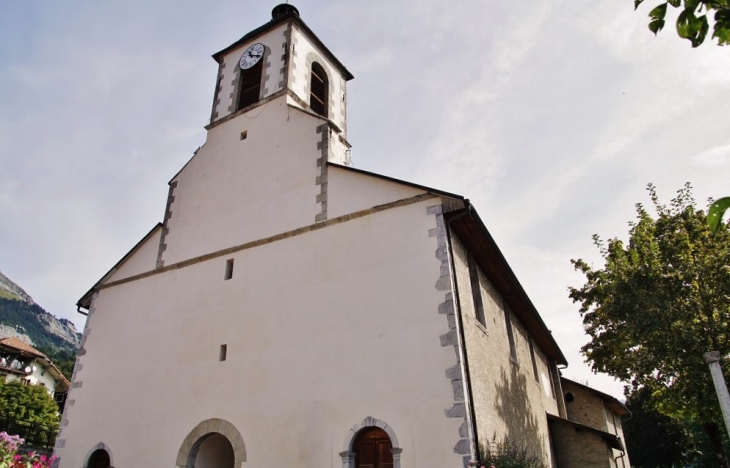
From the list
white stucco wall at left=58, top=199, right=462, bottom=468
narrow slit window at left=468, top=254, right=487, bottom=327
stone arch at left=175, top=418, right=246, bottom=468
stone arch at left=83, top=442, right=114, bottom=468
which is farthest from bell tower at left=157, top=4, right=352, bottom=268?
stone arch at left=83, top=442, right=114, bottom=468

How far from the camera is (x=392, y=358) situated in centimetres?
828

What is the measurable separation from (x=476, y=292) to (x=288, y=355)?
4043 mm

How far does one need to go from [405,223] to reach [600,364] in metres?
10.1

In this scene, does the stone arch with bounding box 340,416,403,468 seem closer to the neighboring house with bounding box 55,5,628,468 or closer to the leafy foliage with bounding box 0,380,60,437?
the neighboring house with bounding box 55,5,628,468

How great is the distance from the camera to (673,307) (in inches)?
486

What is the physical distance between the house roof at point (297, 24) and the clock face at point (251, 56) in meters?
0.44

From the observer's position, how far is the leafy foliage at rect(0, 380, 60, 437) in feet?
78.1

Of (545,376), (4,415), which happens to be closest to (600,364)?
(545,376)

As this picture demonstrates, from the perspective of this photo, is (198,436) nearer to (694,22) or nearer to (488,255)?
(488,255)

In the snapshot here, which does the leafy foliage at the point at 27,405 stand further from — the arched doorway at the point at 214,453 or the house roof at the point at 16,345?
the arched doorway at the point at 214,453

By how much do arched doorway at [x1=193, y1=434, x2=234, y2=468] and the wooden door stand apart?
11.7 ft

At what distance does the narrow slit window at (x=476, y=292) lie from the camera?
10102 mm

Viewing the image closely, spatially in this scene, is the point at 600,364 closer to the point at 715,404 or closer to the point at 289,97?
the point at 715,404

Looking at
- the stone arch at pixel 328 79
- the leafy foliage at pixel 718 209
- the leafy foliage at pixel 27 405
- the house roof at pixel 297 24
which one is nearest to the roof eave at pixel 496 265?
the stone arch at pixel 328 79
